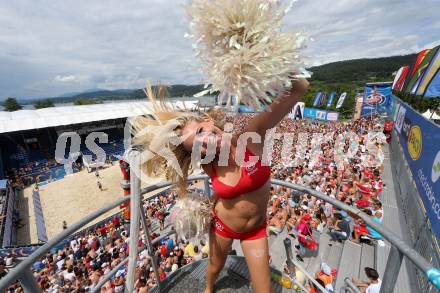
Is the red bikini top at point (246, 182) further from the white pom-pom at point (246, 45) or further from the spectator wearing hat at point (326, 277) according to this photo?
the spectator wearing hat at point (326, 277)

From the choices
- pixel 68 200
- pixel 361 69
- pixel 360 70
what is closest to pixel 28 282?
pixel 68 200

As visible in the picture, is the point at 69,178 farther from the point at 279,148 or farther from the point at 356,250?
the point at 356,250

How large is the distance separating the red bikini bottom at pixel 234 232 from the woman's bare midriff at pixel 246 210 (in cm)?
3

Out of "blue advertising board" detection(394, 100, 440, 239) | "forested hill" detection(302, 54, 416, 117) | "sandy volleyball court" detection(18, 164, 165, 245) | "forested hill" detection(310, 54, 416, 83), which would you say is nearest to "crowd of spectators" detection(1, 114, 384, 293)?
"blue advertising board" detection(394, 100, 440, 239)

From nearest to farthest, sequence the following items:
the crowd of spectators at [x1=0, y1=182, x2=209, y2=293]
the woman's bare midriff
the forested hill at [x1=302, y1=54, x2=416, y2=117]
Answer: the woman's bare midriff → the crowd of spectators at [x1=0, y1=182, x2=209, y2=293] → the forested hill at [x1=302, y1=54, x2=416, y2=117]

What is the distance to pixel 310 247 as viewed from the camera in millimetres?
5676

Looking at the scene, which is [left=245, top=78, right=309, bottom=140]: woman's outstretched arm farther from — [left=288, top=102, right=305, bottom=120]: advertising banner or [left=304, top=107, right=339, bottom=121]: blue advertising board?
[left=304, top=107, right=339, bottom=121]: blue advertising board

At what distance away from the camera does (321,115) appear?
2897 centimetres

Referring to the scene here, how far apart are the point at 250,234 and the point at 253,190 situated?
358 millimetres

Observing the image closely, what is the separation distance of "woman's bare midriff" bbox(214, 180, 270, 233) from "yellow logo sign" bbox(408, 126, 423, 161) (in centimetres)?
667

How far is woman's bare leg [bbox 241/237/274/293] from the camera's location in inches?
74.0

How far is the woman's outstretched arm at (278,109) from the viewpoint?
1.63 m

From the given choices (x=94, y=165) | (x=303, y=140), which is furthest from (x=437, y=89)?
(x=94, y=165)

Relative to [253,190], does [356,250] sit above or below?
below
